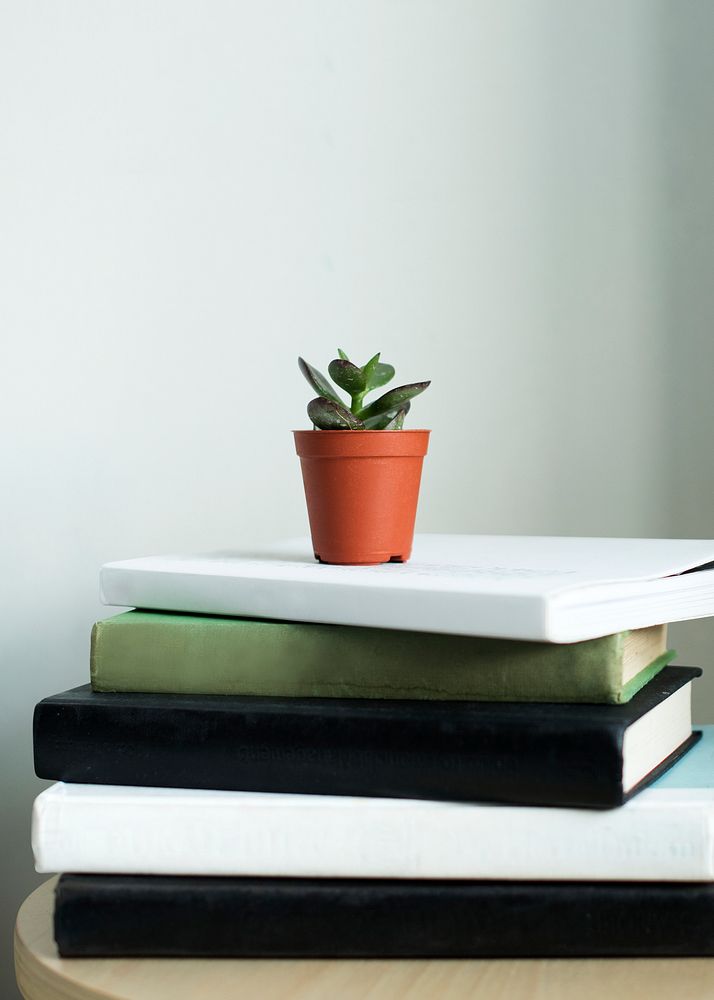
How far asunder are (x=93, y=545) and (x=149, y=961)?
1.59ft

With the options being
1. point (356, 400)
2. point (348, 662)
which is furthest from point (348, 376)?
point (348, 662)

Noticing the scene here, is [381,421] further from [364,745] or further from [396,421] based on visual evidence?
[364,745]

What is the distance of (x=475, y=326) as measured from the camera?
1.07m

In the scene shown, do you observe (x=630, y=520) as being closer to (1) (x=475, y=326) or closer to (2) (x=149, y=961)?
(1) (x=475, y=326)

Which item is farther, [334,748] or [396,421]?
[396,421]

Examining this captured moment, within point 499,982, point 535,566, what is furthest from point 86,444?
point 499,982

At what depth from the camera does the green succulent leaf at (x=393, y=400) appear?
27.1 inches

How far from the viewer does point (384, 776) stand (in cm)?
58

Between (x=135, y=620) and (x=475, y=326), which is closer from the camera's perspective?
(x=135, y=620)

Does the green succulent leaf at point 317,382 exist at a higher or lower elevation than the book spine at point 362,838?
higher

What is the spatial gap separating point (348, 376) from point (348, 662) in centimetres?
19

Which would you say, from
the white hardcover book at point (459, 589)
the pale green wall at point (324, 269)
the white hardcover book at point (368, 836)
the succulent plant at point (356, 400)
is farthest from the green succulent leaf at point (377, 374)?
the pale green wall at point (324, 269)

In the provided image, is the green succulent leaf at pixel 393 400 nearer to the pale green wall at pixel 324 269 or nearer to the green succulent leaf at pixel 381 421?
the green succulent leaf at pixel 381 421

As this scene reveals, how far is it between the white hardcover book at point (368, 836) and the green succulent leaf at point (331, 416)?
221 millimetres
